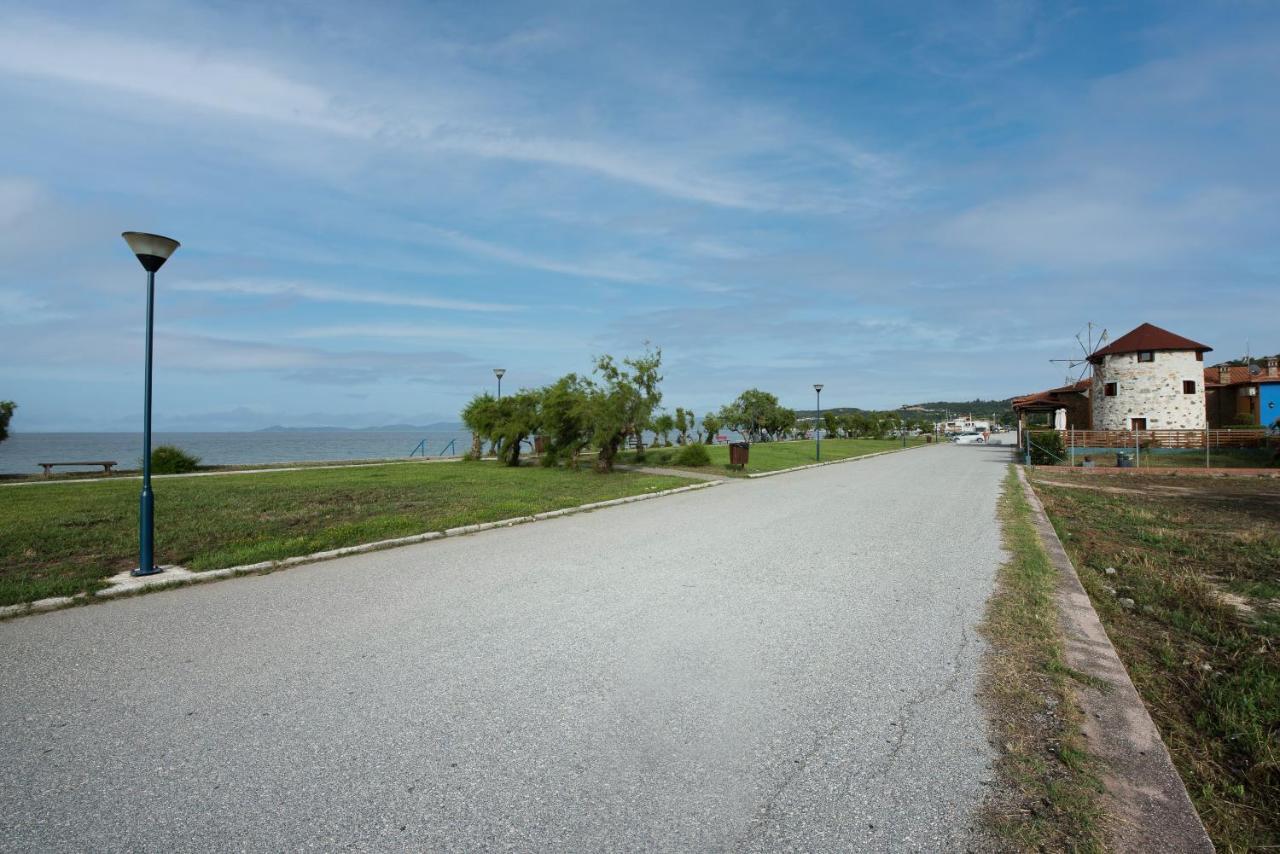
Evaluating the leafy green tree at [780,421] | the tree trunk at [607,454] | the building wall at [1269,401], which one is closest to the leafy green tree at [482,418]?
the tree trunk at [607,454]

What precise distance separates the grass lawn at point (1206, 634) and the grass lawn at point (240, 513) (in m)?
8.45

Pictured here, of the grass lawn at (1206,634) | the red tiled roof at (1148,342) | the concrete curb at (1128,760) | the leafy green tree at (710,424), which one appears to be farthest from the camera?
the leafy green tree at (710,424)

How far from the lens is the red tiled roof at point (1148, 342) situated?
41.8 m

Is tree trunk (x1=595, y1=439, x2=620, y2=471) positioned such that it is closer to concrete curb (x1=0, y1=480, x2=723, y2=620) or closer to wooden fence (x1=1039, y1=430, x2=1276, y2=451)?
concrete curb (x1=0, y1=480, x2=723, y2=620)

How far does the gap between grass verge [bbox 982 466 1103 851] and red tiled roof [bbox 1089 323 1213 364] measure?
4727cm

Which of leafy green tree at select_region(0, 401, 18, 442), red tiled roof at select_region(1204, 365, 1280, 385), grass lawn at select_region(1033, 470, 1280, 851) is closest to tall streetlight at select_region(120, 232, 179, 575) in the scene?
grass lawn at select_region(1033, 470, 1280, 851)

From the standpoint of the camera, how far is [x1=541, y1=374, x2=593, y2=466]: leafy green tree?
21.5m

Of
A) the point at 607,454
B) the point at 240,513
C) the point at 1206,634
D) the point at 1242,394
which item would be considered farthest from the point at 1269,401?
the point at 240,513

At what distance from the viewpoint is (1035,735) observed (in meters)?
3.35

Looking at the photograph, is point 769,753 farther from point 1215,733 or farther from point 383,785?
point 1215,733

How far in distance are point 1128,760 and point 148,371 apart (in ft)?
31.4

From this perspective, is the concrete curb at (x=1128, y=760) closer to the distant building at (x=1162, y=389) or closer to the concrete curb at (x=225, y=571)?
the concrete curb at (x=225, y=571)

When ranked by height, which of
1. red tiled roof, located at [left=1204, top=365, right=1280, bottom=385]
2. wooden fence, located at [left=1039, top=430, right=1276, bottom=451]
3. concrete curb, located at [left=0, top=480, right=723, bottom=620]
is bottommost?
concrete curb, located at [left=0, top=480, right=723, bottom=620]

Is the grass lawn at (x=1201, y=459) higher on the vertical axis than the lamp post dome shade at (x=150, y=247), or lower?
lower
